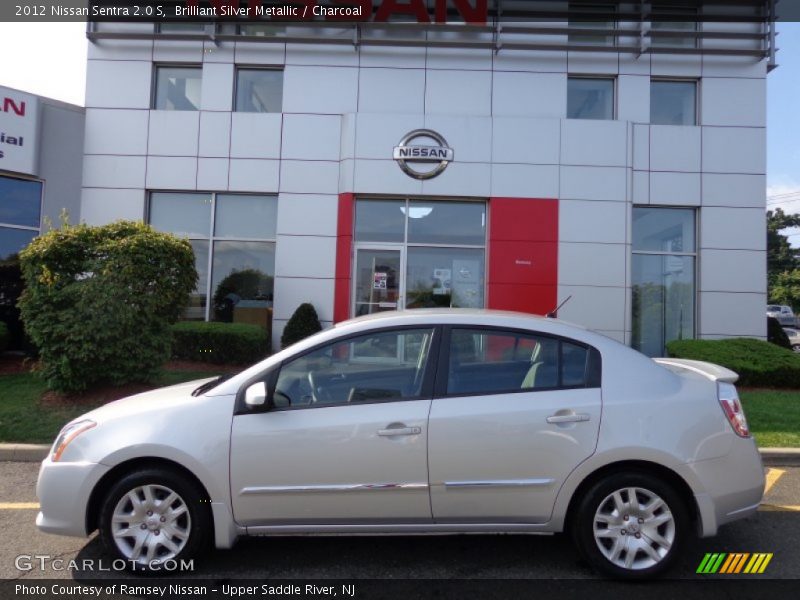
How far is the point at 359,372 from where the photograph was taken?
12.3 feet

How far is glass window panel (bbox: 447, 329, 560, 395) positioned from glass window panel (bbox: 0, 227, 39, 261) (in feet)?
35.9

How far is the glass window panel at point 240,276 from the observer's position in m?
11.9

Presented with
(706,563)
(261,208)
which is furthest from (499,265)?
(706,563)


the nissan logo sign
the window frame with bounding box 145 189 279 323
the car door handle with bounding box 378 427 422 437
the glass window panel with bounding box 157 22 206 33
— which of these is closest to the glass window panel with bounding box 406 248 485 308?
the nissan logo sign

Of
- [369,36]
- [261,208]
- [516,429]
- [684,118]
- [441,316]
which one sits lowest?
[516,429]

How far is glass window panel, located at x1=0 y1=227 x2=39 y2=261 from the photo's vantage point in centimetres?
1101

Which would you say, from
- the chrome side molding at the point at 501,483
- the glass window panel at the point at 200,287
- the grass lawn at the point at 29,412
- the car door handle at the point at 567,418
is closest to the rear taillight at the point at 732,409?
the car door handle at the point at 567,418

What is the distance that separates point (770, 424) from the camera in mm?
6891

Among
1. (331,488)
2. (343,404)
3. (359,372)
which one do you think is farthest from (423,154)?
(331,488)

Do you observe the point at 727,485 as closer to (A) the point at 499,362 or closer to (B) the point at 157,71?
(A) the point at 499,362

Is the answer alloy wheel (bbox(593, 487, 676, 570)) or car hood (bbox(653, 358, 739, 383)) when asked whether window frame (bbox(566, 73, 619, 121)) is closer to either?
car hood (bbox(653, 358, 739, 383))

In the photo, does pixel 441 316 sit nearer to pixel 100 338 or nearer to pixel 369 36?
pixel 100 338

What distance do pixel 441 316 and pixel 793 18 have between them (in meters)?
13.3

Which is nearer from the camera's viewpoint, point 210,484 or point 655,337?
point 210,484
